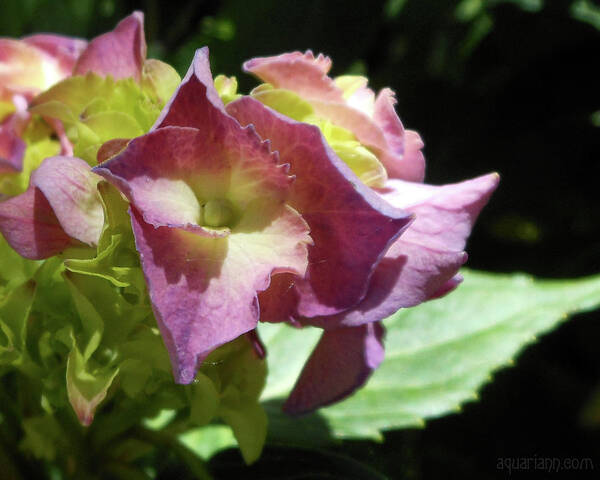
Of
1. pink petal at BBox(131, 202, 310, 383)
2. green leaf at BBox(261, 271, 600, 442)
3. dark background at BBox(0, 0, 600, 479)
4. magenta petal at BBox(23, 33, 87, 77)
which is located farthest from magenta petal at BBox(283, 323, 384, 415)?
dark background at BBox(0, 0, 600, 479)

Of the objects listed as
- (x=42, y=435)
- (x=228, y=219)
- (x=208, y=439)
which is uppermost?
(x=228, y=219)

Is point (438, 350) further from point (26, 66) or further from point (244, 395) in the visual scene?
point (26, 66)

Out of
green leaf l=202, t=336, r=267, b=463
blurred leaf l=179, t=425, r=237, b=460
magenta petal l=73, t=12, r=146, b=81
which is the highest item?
magenta petal l=73, t=12, r=146, b=81

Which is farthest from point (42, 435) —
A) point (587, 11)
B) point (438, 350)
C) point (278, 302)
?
point (587, 11)

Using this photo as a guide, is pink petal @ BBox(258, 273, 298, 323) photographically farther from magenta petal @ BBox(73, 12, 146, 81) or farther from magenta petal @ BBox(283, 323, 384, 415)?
magenta petal @ BBox(73, 12, 146, 81)

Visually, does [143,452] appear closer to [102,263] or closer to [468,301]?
[102,263]

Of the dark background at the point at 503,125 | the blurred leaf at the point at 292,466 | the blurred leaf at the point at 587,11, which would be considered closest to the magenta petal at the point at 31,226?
the blurred leaf at the point at 292,466

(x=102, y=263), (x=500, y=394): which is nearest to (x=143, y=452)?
(x=102, y=263)
